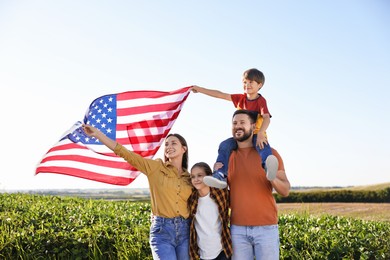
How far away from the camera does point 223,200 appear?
180 inches

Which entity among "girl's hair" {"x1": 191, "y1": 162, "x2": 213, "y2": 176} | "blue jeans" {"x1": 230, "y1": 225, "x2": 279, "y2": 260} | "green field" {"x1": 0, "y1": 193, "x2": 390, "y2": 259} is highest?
"girl's hair" {"x1": 191, "y1": 162, "x2": 213, "y2": 176}

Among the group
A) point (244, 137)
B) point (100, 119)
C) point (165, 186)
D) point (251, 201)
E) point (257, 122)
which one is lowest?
point (251, 201)

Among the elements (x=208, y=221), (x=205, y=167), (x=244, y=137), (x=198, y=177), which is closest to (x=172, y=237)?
(x=208, y=221)

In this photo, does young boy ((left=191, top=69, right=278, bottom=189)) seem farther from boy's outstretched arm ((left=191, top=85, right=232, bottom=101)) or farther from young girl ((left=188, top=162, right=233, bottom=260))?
young girl ((left=188, top=162, right=233, bottom=260))

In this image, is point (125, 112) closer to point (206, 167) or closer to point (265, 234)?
point (206, 167)

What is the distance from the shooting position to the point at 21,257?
6.79 m

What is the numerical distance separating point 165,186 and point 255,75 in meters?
1.81

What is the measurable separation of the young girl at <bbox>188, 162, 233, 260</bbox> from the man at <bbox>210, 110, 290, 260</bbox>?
0.11m

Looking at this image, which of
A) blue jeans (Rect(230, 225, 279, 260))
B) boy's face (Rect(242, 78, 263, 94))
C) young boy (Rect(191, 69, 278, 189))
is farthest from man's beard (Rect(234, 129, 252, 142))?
boy's face (Rect(242, 78, 263, 94))

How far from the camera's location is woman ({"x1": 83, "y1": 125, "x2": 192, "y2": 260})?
448 cm

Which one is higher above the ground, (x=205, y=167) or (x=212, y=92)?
(x=212, y=92)

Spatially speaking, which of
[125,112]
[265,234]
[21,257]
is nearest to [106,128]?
[125,112]

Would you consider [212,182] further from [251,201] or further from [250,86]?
[250,86]

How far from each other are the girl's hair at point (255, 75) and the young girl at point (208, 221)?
146cm
